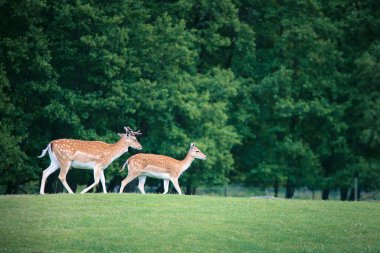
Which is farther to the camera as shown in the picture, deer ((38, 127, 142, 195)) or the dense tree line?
the dense tree line

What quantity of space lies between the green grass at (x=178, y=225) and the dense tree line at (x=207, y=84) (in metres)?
8.58

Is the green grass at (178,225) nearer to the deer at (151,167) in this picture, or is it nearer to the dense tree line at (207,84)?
the deer at (151,167)

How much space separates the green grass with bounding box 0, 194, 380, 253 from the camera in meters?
17.7

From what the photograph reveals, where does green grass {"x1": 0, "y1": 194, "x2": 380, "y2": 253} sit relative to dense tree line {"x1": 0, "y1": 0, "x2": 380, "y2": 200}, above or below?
below

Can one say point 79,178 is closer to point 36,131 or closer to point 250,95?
point 36,131

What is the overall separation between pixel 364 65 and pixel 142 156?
49.2ft

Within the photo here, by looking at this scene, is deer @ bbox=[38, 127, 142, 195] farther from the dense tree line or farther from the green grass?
the dense tree line

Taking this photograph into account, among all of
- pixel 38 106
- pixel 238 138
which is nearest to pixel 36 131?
pixel 38 106

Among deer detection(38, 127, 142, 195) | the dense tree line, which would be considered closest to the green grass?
deer detection(38, 127, 142, 195)

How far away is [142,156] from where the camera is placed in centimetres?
2614

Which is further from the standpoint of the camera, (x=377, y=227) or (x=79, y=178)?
(x=79, y=178)

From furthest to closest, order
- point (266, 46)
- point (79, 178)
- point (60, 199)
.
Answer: point (266, 46) → point (79, 178) → point (60, 199)

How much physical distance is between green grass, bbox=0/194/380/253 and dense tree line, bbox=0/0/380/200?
858 centimetres

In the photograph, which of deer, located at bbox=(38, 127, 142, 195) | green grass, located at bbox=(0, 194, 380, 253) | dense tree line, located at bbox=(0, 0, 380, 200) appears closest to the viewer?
green grass, located at bbox=(0, 194, 380, 253)
